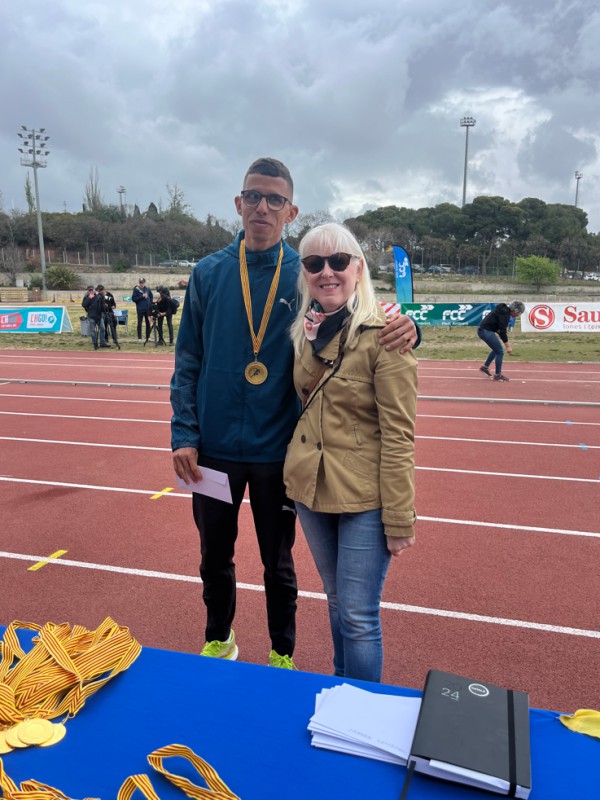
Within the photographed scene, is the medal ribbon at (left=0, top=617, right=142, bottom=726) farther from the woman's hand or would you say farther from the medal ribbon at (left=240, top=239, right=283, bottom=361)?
the medal ribbon at (left=240, top=239, right=283, bottom=361)

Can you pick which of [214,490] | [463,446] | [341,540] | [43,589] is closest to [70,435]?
[43,589]

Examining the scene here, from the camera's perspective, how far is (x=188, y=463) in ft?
7.98

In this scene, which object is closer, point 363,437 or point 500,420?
point 363,437

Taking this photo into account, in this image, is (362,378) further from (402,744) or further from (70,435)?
(70,435)

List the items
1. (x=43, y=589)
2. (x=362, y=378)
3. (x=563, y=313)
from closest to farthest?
(x=362, y=378) → (x=43, y=589) → (x=563, y=313)

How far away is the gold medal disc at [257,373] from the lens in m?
2.38

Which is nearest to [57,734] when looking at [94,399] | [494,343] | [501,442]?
[501,442]

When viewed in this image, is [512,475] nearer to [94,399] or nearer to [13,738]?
[13,738]

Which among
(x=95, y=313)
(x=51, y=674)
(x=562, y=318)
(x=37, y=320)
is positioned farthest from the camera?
(x=37, y=320)

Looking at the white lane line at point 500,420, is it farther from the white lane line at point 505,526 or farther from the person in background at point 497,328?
the white lane line at point 505,526

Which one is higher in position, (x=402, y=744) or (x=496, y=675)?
(x=402, y=744)

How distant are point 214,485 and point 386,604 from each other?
1720mm

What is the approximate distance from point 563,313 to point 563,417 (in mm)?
12582

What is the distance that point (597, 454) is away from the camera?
23.1ft
